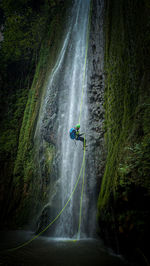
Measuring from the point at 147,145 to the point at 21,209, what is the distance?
25.0ft

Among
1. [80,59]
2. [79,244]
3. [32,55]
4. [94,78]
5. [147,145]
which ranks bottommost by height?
[79,244]

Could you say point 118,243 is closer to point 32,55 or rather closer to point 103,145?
point 103,145

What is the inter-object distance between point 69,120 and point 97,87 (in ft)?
6.65

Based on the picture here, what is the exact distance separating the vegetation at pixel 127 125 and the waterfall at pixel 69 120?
170 centimetres

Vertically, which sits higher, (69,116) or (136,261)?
(69,116)

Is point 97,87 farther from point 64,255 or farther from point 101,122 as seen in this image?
point 64,255

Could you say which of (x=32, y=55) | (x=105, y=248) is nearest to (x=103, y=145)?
→ (x=105, y=248)

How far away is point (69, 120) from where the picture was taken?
770 centimetres

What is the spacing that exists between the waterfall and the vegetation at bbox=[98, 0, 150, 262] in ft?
5.56

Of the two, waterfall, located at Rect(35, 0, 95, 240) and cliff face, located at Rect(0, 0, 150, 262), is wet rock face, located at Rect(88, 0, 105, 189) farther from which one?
waterfall, located at Rect(35, 0, 95, 240)

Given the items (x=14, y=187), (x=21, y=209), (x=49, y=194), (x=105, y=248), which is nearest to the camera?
(x=105, y=248)

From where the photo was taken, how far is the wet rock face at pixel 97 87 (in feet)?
19.2

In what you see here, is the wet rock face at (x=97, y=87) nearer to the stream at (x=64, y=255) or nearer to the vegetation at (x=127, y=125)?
the vegetation at (x=127, y=125)

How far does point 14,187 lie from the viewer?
368 inches
